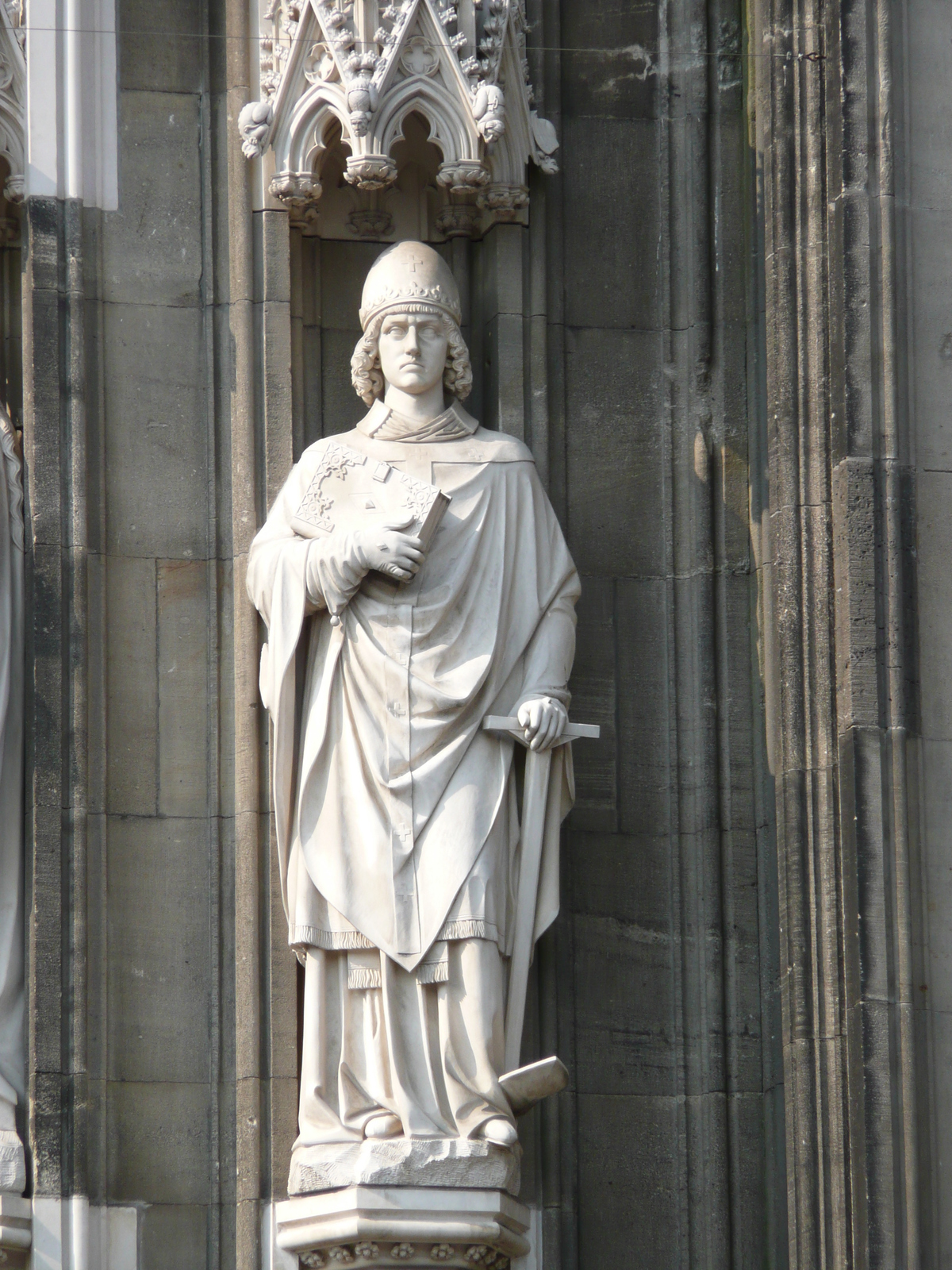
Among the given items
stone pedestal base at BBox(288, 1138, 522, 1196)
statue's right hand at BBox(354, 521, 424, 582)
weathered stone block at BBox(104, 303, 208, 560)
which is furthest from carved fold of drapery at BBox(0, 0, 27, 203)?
stone pedestal base at BBox(288, 1138, 522, 1196)

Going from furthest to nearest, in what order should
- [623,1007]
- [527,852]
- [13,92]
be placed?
[13,92] < [623,1007] < [527,852]

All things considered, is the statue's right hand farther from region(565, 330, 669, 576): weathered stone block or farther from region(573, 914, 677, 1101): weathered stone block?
region(573, 914, 677, 1101): weathered stone block

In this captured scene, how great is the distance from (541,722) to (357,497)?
37.4 inches

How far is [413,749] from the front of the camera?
10.2 meters

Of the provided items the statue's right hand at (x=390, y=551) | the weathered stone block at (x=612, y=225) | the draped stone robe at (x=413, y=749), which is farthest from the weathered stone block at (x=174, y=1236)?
the weathered stone block at (x=612, y=225)

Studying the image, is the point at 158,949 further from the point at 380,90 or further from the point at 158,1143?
the point at 380,90

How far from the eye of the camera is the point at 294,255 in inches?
433

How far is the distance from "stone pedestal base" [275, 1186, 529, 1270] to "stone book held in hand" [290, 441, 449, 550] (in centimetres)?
204

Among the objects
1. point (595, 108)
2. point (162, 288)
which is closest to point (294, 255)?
point (162, 288)

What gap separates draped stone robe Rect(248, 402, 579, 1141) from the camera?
10.0 metres

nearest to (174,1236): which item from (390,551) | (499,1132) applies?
(499,1132)

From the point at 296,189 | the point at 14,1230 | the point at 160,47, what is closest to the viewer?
the point at 14,1230

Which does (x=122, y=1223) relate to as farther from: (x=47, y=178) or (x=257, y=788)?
(x=47, y=178)

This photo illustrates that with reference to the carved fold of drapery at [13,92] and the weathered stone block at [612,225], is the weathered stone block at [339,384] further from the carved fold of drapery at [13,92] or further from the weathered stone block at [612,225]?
the carved fold of drapery at [13,92]
